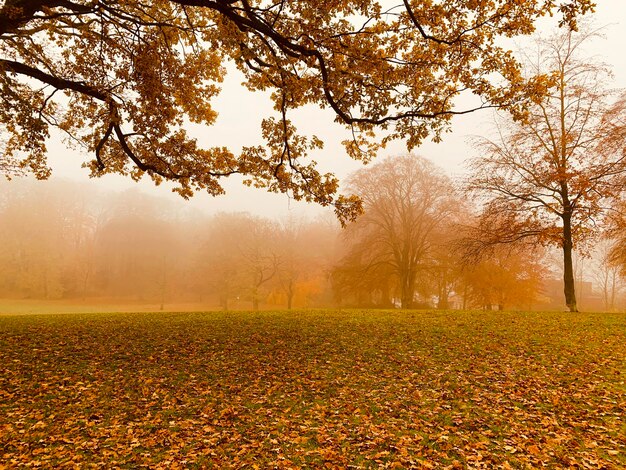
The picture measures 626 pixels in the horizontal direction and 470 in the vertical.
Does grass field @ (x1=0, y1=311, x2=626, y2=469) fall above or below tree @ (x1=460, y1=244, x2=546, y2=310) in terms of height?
below

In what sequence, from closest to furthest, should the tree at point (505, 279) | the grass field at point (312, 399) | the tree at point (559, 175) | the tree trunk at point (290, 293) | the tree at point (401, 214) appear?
the grass field at point (312, 399)
the tree at point (559, 175)
the tree at point (505, 279)
the tree at point (401, 214)
the tree trunk at point (290, 293)

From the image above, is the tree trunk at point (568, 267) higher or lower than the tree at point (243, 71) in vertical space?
lower

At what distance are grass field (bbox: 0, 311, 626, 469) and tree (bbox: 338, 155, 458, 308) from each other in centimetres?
1742

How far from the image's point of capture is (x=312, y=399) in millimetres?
7551

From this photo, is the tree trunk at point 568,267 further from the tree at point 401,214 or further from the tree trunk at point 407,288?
the tree trunk at point 407,288

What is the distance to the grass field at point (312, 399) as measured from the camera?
5.60 meters

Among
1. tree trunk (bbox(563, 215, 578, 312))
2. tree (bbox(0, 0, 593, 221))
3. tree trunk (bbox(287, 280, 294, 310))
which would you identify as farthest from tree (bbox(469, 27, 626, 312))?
tree trunk (bbox(287, 280, 294, 310))

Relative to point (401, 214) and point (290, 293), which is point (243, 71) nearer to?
point (401, 214)

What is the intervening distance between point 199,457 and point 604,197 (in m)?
19.9

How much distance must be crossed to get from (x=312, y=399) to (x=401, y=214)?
24.9 meters

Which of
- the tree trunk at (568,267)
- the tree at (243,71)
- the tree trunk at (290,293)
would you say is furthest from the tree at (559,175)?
the tree trunk at (290,293)

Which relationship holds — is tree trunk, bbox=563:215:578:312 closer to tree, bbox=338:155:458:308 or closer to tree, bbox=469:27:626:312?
tree, bbox=469:27:626:312

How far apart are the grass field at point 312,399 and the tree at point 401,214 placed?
1742 cm

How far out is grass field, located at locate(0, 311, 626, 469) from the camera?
5602 millimetres
